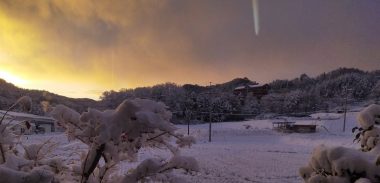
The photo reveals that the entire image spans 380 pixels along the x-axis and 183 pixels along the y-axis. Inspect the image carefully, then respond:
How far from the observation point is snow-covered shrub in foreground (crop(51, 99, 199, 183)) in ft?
5.01

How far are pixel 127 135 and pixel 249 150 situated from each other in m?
36.9

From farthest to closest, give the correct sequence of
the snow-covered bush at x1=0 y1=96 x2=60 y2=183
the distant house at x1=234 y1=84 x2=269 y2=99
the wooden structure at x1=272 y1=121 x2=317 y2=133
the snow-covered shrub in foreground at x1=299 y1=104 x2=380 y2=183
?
the distant house at x1=234 y1=84 x2=269 y2=99, the wooden structure at x1=272 y1=121 x2=317 y2=133, the snow-covered shrub in foreground at x1=299 y1=104 x2=380 y2=183, the snow-covered bush at x1=0 y1=96 x2=60 y2=183

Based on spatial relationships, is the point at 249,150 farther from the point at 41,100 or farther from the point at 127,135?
the point at 127,135

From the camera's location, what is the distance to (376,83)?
110500mm

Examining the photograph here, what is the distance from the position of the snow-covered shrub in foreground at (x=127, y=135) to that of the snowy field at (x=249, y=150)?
140 mm

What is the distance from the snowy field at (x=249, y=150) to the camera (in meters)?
17.7

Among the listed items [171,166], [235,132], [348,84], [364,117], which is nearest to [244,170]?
[364,117]

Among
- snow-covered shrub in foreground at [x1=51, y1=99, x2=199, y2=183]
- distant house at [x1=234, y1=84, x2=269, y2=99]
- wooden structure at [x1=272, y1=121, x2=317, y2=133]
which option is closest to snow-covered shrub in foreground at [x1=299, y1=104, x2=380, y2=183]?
snow-covered shrub in foreground at [x1=51, y1=99, x2=199, y2=183]

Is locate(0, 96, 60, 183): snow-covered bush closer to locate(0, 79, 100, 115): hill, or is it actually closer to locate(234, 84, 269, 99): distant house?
locate(0, 79, 100, 115): hill

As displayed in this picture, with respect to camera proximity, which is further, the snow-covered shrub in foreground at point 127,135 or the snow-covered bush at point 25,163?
the snow-covered shrub in foreground at point 127,135

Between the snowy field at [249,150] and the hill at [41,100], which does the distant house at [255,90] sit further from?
the hill at [41,100]

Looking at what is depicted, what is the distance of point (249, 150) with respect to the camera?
37.7m

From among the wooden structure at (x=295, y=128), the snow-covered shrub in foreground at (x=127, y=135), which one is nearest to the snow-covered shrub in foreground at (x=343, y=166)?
the snow-covered shrub in foreground at (x=127, y=135)

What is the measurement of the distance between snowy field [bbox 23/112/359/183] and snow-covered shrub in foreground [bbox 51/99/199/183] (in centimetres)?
14
